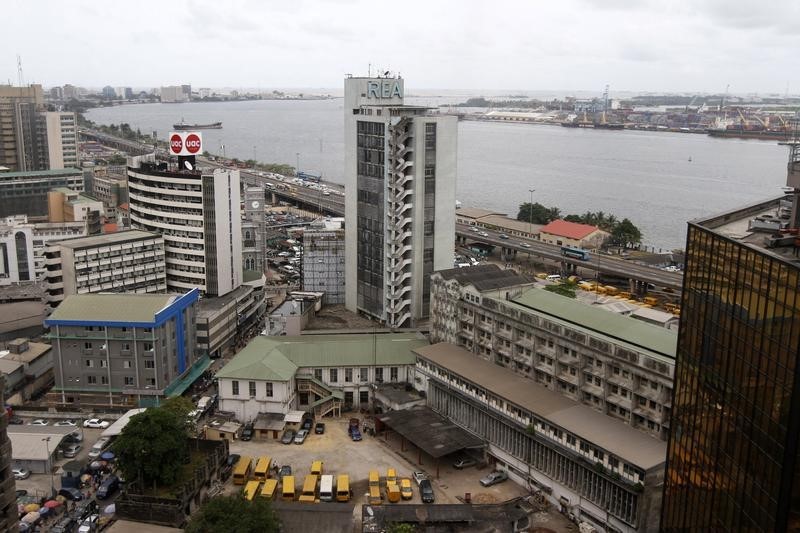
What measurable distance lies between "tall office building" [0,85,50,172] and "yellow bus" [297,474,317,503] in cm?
8390

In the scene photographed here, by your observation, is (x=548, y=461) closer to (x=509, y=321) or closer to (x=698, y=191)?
(x=509, y=321)

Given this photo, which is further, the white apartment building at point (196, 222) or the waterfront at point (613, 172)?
the waterfront at point (613, 172)

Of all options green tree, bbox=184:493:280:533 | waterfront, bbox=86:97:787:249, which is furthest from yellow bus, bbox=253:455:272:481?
waterfront, bbox=86:97:787:249

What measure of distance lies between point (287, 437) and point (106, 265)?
18.0m

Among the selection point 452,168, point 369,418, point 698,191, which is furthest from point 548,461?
point 698,191

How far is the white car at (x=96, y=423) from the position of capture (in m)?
33.4

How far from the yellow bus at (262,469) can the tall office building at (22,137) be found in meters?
81.3

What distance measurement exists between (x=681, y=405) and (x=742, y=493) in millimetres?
3102

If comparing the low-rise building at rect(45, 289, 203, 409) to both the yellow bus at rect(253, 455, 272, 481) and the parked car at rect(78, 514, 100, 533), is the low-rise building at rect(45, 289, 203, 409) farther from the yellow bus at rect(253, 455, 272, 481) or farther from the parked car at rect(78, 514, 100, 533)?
the parked car at rect(78, 514, 100, 533)

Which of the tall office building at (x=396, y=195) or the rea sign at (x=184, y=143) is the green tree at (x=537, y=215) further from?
the rea sign at (x=184, y=143)

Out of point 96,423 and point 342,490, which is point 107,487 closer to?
point 96,423

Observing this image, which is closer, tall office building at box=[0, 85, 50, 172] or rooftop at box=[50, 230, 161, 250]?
rooftop at box=[50, 230, 161, 250]

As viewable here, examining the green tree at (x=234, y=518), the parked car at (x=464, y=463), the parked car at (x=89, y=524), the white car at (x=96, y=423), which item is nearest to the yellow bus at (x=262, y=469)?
the parked car at (x=89, y=524)

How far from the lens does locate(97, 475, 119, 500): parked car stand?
1074 inches
